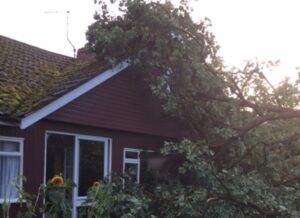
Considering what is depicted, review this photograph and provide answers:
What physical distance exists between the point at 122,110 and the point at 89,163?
1666mm

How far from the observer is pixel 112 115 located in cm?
1334

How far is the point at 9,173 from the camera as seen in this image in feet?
35.1

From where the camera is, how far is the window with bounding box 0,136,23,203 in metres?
10.5

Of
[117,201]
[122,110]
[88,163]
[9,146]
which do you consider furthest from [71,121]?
[117,201]

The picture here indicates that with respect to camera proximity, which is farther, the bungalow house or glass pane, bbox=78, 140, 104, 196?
glass pane, bbox=78, 140, 104, 196

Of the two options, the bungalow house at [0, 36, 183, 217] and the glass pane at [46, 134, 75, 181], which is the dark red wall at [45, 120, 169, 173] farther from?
the glass pane at [46, 134, 75, 181]

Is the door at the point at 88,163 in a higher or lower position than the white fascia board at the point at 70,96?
lower

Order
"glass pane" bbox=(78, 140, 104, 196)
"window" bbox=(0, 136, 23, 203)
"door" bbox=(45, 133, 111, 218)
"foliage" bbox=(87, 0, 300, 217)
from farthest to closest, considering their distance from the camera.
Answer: "glass pane" bbox=(78, 140, 104, 196)
"door" bbox=(45, 133, 111, 218)
"window" bbox=(0, 136, 23, 203)
"foliage" bbox=(87, 0, 300, 217)

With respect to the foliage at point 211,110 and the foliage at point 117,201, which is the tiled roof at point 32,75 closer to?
the foliage at point 211,110

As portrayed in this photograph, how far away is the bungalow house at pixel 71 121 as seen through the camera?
10680 millimetres

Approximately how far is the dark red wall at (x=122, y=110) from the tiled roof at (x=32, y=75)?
0.47 metres

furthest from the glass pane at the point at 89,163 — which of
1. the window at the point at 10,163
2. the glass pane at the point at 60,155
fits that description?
the window at the point at 10,163

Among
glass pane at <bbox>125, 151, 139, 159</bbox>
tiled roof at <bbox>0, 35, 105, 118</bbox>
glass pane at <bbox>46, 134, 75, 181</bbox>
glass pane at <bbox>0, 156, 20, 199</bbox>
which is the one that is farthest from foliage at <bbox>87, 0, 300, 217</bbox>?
glass pane at <bbox>0, 156, 20, 199</bbox>

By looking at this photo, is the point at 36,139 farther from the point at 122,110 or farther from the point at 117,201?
the point at 122,110
